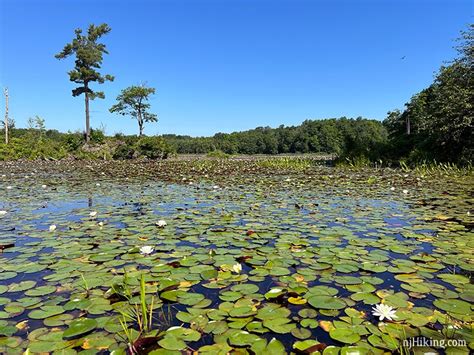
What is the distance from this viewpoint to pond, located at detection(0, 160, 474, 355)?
1.69 meters

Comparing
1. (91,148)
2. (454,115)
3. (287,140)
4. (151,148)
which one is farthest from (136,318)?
(287,140)

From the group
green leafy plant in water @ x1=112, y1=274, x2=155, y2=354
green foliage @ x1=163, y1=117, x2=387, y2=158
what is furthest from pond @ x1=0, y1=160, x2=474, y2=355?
green foliage @ x1=163, y1=117, x2=387, y2=158

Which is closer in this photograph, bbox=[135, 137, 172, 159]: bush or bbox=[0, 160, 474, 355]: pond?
bbox=[0, 160, 474, 355]: pond

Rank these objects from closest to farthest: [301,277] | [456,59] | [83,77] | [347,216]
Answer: [301,277], [347,216], [456,59], [83,77]

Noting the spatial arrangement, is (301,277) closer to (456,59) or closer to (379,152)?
(456,59)

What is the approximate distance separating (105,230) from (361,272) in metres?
2.94

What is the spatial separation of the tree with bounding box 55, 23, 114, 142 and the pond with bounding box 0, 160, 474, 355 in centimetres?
2304

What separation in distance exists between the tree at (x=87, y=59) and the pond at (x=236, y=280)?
2304 cm

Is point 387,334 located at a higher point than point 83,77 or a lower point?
lower

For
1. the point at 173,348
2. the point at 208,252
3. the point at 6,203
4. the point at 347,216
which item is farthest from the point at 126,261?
the point at 6,203

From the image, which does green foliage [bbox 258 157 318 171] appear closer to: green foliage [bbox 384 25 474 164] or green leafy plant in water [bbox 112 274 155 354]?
green foliage [bbox 384 25 474 164]

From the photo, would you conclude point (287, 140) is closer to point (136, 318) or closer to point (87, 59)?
point (87, 59)

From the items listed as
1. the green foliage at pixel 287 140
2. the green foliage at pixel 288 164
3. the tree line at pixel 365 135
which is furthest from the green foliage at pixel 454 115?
the green foliage at pixel 287 140

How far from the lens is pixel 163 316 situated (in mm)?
1944
